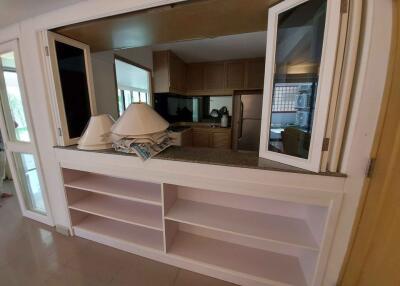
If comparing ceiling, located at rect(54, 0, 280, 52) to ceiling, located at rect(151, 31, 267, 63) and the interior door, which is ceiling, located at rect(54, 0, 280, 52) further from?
ceiling, located at rect(151, 31, 267, 63)

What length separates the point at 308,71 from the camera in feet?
3.50

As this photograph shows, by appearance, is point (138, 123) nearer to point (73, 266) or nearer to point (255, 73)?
point (73, 266)

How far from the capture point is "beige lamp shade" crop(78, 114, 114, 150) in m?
1.48

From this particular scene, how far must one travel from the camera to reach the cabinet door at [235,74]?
3820 millimetres

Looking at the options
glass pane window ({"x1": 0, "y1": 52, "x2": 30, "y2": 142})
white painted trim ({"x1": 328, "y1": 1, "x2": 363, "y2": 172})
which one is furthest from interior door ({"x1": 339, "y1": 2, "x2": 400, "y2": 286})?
glass pane window ({"x1": 0, "y1": 52, "x2": 30, "y2": 142})

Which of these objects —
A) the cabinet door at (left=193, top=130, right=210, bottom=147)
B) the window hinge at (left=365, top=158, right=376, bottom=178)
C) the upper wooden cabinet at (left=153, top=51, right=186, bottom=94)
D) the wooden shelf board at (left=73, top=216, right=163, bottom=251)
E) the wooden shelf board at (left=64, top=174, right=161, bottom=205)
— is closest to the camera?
the window hinge at (left=365, top=158, right=376, bottom=178)

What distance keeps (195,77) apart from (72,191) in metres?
3.45

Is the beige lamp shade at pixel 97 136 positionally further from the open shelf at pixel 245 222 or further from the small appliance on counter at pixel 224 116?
the small appliance on counter at pixel 224 116

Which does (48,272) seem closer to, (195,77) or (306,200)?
(306,200)

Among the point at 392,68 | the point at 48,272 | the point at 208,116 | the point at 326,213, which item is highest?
the point at 392,68

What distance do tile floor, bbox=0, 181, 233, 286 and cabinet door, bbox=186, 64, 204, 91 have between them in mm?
3613

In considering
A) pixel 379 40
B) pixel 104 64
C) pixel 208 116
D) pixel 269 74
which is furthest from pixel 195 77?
pixel 379 40

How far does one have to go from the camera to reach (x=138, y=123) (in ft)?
4.47

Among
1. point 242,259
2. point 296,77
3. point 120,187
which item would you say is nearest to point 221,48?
point 296,77
